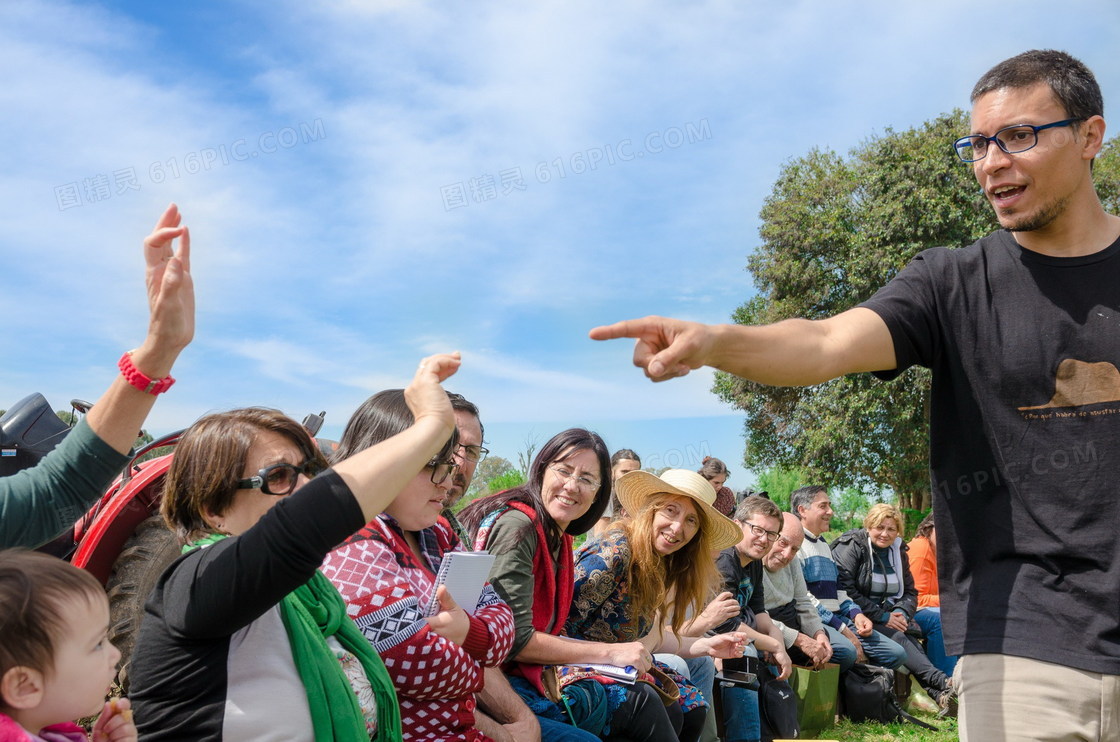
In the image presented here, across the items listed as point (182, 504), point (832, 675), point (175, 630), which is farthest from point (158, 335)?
point (832, 675)

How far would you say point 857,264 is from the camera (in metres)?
19.6

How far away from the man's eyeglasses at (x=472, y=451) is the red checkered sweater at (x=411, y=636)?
0.89 m

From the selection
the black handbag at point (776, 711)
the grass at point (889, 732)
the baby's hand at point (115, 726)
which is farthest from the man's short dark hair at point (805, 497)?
the baby's hand at point (115, 726)

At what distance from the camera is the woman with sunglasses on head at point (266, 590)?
178 centimetres

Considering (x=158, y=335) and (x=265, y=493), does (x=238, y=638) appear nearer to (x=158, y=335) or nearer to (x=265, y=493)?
(x=265, y=493)

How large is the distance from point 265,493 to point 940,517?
61.3 inches

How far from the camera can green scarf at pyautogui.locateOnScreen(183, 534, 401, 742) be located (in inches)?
82.0

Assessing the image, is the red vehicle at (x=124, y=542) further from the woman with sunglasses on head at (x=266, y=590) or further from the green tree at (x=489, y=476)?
the green tree at (x=489, y=476)

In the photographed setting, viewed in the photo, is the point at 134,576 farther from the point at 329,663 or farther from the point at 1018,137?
the point at 1018,137

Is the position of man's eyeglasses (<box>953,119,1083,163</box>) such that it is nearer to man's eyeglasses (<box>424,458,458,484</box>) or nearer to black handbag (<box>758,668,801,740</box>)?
man's eyeglasses (<box>424,458,458,484</box>)

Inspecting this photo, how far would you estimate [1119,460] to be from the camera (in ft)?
6.39

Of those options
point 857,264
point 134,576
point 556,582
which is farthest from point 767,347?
point 857,264

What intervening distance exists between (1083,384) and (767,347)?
686 mm

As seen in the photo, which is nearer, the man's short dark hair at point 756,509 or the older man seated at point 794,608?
the man's short dark hair at point 756,509
